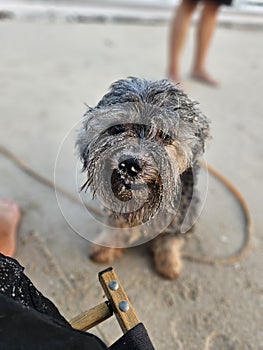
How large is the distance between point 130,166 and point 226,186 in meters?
1.64

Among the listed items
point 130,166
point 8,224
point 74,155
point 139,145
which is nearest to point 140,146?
point 139,145

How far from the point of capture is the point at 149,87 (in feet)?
7.09

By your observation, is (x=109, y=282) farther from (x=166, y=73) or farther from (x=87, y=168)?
(x=166, y=73)

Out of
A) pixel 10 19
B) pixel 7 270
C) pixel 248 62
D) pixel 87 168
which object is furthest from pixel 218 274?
pixel 10 19

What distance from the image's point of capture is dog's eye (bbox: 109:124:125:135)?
81.9 inches

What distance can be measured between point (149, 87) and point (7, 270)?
104 cm

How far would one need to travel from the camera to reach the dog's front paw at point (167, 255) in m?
2.74

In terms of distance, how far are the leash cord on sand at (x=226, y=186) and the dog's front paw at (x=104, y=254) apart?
0.21 meters

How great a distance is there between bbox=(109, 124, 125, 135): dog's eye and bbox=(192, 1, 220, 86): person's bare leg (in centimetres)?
281

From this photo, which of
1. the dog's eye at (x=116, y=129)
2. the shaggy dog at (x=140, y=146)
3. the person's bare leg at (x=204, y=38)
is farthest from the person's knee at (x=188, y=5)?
the dog's eye at (x=116, y=129)

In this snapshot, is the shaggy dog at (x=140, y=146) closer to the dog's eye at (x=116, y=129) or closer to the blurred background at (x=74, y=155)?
the dog's eye at (x=116, y=129)

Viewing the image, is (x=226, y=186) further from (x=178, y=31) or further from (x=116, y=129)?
(x=178, y=31)

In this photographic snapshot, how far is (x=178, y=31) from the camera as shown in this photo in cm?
446

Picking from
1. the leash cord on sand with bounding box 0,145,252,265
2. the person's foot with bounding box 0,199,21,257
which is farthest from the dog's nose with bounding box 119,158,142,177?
the person's foot with bounding box 0,199,21,257
